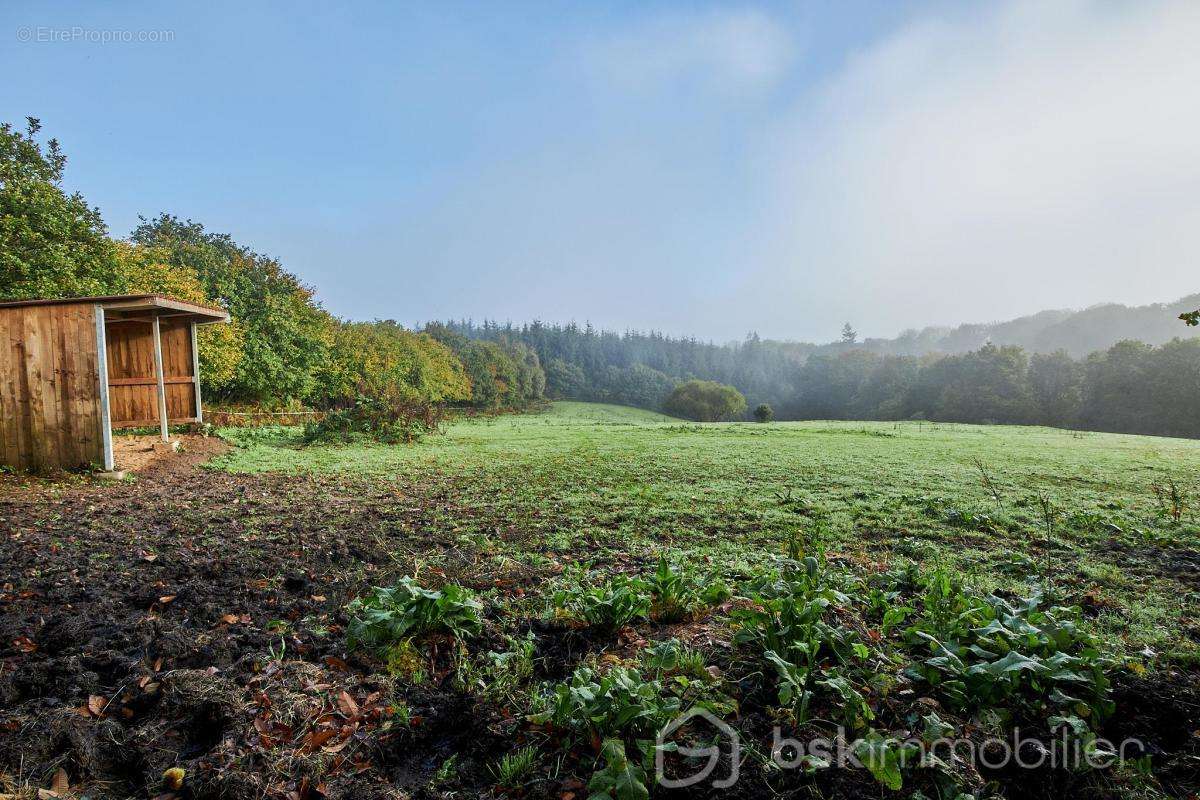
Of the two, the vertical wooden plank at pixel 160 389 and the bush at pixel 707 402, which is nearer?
the vertical wooden plank at pixel 160 389

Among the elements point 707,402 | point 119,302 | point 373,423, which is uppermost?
point 119,302

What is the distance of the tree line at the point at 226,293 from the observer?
16625 millimetres

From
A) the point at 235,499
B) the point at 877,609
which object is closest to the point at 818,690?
the point at 877,609

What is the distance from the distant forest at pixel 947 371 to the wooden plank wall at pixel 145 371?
55.6ft

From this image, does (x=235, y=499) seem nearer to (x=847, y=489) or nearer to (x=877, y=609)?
(x=877, y=609)

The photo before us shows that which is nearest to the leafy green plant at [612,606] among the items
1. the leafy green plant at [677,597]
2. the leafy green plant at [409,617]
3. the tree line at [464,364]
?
the leafy green plant at [677,597]

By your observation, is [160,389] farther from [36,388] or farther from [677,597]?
[677,597]

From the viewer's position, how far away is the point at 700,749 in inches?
77.0

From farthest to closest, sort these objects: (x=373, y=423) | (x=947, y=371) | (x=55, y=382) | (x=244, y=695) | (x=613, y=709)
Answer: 1. (x=947, y=371)
2. (x=373, y=423)
3. (x=55, y=382)
4. (x=244, y=695)
5. (x=613, y=709)

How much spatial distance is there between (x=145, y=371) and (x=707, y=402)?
60561mm

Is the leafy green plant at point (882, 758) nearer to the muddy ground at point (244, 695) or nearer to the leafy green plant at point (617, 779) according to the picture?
the muddy ground at point (244, 695)

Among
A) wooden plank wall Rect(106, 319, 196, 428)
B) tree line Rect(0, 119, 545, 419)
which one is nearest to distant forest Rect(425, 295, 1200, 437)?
wooden plank wall Rect(106, 319, 196, 428)

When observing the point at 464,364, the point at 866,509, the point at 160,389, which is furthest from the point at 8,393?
the point at 464,364

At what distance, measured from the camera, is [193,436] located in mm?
11930
